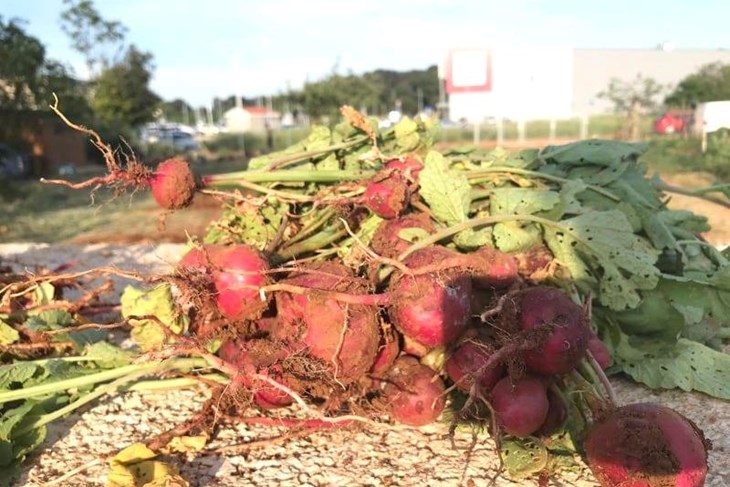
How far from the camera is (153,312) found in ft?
7.92

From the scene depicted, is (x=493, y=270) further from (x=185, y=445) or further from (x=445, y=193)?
(x=185, y=445)

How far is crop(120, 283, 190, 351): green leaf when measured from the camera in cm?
240

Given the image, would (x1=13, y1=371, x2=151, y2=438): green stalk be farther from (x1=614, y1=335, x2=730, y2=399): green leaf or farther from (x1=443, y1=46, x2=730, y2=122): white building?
(x1=443, y1=46, x2=730, y2=122): white building

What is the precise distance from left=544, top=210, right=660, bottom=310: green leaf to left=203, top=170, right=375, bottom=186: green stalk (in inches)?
31.5

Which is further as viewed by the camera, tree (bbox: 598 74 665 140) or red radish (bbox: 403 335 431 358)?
tree (bbox: 598 74 665 140)

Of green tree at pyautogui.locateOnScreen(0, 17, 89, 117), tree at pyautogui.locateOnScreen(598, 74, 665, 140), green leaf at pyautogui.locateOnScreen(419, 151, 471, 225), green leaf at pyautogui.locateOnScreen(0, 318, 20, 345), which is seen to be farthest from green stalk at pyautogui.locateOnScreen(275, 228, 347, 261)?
tree at pyautogui.locateOnScreen(598, 74, 665, 140)

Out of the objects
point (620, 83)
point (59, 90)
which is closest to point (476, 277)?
point (59, 90)

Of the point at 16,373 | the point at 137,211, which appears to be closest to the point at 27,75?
the point at 137,211

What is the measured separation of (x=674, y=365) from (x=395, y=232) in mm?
1142

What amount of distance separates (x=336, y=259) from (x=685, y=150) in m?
12.7

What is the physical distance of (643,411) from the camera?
1.70 meters

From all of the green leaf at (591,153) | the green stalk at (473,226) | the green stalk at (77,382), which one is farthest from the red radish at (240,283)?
the green leaf at (591,153)

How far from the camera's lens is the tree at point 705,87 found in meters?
17.9

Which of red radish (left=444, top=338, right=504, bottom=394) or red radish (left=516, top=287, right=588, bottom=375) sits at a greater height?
red radish (left=516, top=287, right=588, bottom=375)
